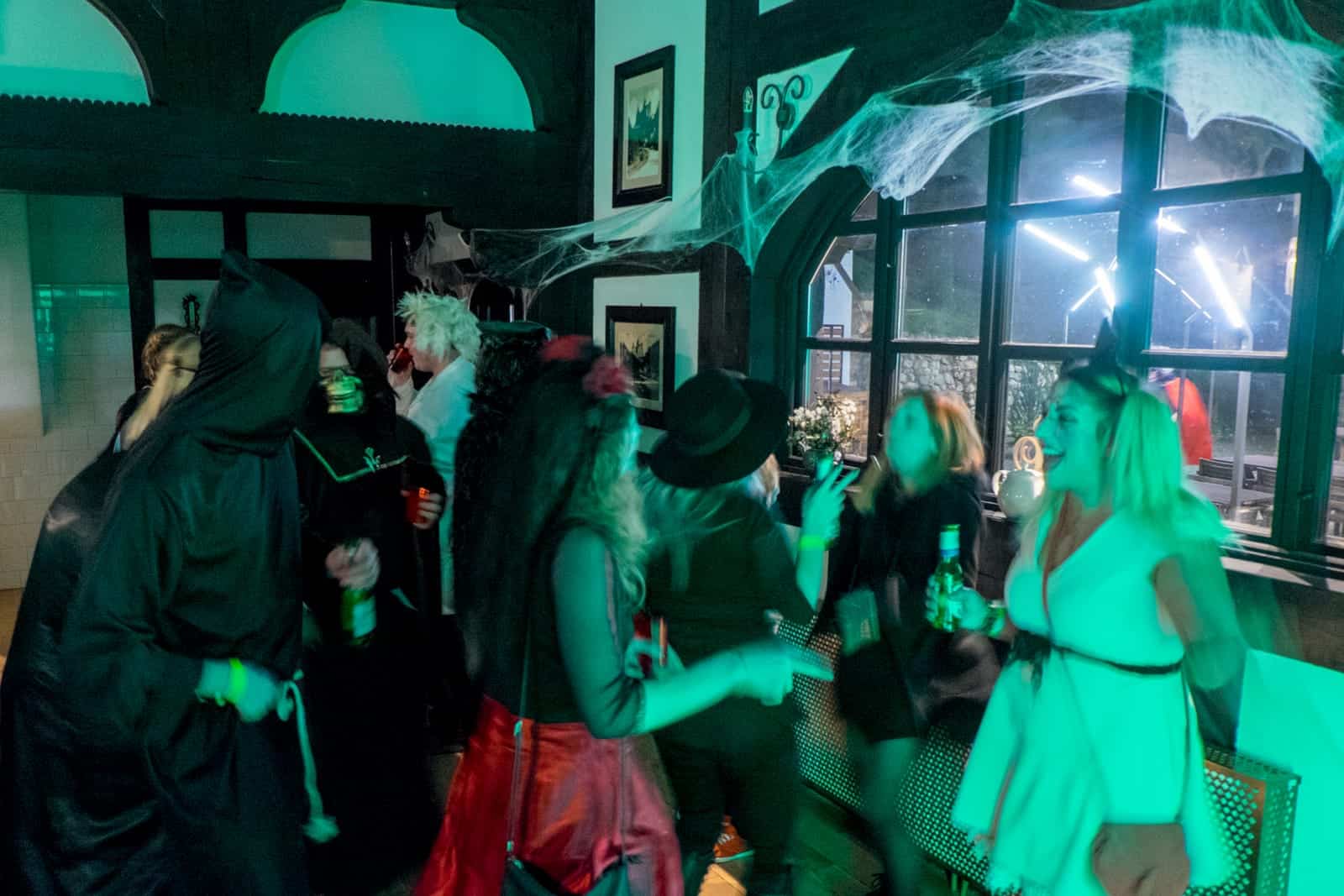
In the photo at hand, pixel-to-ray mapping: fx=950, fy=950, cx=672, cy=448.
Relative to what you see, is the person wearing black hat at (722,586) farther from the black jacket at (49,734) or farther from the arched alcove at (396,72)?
the arched alcove at (396,72)

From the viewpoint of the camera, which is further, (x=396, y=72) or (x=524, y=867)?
(x=396, y=72)

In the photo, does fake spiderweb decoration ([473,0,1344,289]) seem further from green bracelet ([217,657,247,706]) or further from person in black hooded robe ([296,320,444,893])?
green bracelet ([217,657,247,706])

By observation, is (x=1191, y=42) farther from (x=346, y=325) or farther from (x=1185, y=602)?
(x=346, y=325)

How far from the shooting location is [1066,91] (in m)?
3.11

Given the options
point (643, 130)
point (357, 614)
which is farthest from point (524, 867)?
point (643, 130)

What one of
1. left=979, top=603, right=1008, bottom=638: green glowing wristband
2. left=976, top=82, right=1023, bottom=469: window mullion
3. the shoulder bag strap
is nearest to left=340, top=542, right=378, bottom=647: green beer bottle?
the shoulder bag strap

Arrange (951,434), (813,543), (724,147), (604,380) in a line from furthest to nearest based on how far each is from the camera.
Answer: (724,147) < (951,434) < (813,543) < (604,380)

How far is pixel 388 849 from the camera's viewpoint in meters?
3.12

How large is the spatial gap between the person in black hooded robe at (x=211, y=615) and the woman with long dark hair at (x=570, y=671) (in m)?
0.48

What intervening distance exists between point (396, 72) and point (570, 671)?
201 inches

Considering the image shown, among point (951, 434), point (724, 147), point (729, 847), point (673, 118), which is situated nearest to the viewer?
point (951, 434)

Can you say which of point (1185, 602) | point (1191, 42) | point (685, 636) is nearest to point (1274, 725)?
point (1185, 602)

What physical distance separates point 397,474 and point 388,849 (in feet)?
4.06

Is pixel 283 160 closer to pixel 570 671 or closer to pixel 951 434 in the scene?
pixel 951 434
